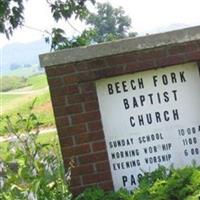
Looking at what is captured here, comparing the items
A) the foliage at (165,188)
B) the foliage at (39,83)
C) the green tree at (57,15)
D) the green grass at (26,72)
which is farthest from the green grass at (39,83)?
the foliage at (165,188)

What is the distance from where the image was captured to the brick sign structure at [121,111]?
5.66 m

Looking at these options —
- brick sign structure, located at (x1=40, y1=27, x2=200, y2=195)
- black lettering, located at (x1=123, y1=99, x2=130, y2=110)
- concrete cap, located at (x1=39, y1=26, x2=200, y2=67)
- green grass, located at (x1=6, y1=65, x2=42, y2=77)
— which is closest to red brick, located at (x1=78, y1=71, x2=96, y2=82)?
brick sign structure, located at (x1=40, y1=27, x2=200, y2=195)

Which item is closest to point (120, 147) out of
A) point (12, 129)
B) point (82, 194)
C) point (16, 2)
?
point (82, 194)

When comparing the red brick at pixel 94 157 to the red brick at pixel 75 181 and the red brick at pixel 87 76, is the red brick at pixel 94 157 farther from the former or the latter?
the red brick at pixel 87 76

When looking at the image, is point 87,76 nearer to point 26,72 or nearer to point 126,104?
point 126,104

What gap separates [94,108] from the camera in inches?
223

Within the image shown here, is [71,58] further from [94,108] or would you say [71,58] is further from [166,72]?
[166,72]

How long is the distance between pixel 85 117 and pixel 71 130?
16cm

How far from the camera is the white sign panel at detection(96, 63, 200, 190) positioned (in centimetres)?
569

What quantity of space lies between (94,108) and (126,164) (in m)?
0.55

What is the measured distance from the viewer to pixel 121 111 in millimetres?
5723

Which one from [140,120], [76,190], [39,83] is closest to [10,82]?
[39,83]

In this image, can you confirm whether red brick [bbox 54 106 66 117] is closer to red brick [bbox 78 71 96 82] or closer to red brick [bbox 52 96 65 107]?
red brick [bbox 52 96 65 107]

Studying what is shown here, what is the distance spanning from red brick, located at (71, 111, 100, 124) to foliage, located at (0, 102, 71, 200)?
34 centimetres
